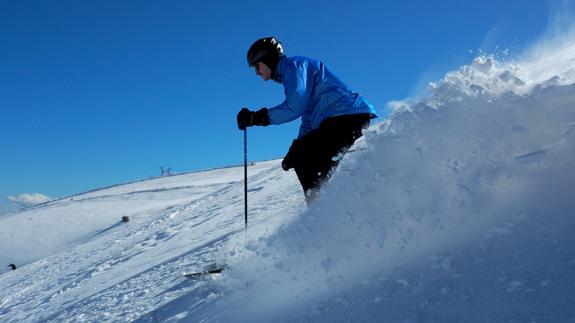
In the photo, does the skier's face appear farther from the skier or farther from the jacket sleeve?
the jacket sleeve

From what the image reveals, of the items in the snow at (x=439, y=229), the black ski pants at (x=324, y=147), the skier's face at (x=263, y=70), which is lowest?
the snow at (x=439, y=229)

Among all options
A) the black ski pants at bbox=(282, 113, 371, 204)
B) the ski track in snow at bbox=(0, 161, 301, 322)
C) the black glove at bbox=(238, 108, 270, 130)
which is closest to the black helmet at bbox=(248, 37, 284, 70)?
the black glove at bbox=(238, 108, 270, 130)

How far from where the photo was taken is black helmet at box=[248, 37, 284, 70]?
4.23 m

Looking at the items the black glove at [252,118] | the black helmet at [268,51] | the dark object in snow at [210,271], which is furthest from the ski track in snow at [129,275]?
the black helmet at [268,51]

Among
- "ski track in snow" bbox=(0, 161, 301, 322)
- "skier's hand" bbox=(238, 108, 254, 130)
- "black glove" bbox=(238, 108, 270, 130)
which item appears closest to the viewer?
"ski track in snow" bbox=(0, 161, 301, 322)

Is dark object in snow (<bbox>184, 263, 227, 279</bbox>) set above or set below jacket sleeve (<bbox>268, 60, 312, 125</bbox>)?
below

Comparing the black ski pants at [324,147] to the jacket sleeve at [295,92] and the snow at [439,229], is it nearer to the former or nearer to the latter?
the jacket sleeve at [295,92]

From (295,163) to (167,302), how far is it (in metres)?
1.81

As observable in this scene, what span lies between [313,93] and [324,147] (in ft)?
1.85

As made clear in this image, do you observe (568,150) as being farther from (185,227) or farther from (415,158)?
(185,227)

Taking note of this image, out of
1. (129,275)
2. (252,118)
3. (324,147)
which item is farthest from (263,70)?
(129,275)

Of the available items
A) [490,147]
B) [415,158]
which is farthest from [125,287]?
[490,147]

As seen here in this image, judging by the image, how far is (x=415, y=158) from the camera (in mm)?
2883

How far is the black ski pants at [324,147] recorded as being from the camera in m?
4.03
